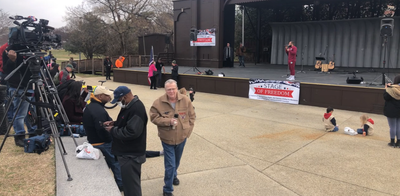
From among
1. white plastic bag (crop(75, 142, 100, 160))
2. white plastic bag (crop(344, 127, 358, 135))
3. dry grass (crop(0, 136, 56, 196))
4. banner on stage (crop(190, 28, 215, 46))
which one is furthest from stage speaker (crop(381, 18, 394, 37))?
dry grass (crop(0, 136, 56, 196))

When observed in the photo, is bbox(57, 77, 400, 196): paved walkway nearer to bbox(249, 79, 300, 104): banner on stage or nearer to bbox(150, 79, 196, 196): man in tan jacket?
bbox(150, 79, 196, 196): man in tan jacket

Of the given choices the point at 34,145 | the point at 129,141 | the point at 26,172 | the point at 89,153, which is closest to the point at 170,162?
the point at 129,141

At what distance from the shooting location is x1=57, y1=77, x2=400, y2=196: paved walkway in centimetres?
432

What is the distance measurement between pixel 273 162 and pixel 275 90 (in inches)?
270

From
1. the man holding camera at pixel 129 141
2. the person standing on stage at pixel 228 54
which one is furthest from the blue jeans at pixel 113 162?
the person standing on stage at pixel 228 54

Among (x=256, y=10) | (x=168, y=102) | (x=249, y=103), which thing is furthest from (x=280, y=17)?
(x=168, y=102)

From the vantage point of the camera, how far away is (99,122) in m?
3.78

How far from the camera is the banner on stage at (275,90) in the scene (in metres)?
11.5

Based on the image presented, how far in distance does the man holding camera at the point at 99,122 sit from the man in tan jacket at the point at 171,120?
661 millimetres

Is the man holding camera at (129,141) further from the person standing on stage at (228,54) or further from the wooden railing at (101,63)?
the wooden railing at (101,63)

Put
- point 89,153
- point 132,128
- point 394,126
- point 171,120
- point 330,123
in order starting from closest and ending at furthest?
point 132,128
point 171,120
point 89,153
point 394,126
point 330,123

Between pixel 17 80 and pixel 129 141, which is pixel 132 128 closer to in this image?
pixel 129 141

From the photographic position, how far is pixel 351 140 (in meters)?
6.82

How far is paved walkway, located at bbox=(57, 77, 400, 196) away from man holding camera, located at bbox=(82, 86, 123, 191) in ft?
0.83
